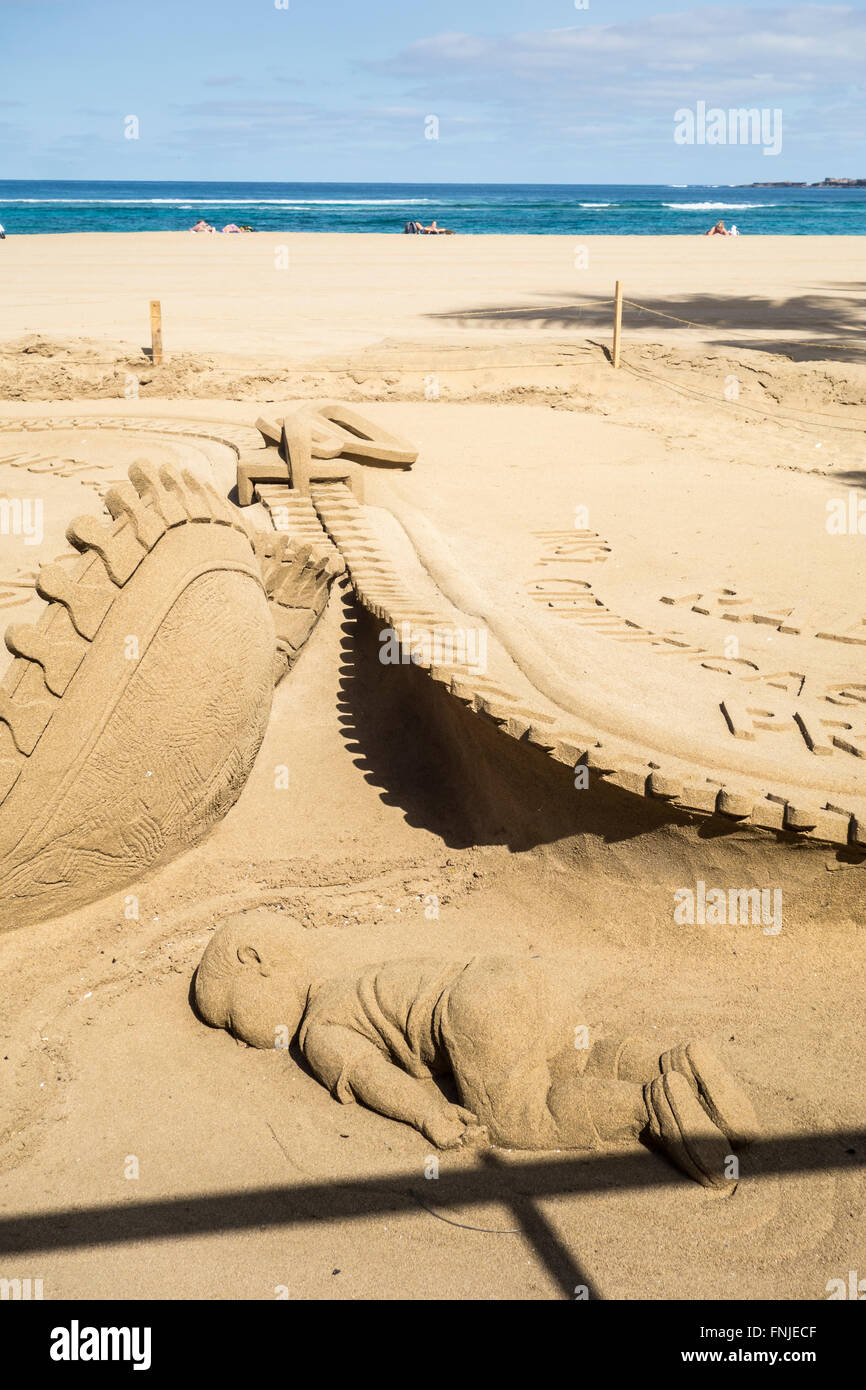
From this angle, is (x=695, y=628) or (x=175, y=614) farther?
(x=695, y=628)

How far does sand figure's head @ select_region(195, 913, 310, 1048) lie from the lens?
2.89 m

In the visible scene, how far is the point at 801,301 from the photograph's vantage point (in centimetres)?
1980

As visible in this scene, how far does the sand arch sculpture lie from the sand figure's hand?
1328 mm

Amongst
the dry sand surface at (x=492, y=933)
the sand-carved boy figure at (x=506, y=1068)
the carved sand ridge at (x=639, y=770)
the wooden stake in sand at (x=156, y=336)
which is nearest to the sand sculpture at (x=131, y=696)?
the dry sand surface at (x=492, y=933)

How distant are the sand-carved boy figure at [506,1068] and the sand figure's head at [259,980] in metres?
0.07

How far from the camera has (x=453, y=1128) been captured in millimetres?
2582

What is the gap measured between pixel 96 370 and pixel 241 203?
3168 inches

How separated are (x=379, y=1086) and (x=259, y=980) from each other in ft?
1.52

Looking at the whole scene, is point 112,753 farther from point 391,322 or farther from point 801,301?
point 801,301

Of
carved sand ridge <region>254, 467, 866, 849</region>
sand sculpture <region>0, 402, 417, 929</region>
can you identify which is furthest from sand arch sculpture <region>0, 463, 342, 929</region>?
carved sand ridge <region>254, 467, 866, 849</region>

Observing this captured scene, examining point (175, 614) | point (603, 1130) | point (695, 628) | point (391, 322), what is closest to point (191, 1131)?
point (603, 1130)

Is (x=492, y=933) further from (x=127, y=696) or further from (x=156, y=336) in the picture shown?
(x=156, y=336)

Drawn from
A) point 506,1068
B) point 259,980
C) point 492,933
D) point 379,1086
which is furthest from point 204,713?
point 506,1068

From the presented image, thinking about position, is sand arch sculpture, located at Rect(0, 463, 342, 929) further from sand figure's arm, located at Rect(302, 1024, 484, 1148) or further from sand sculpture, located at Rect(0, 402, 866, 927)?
sand figure's arm, located at Rect(302, 1024, 484, 1148)
